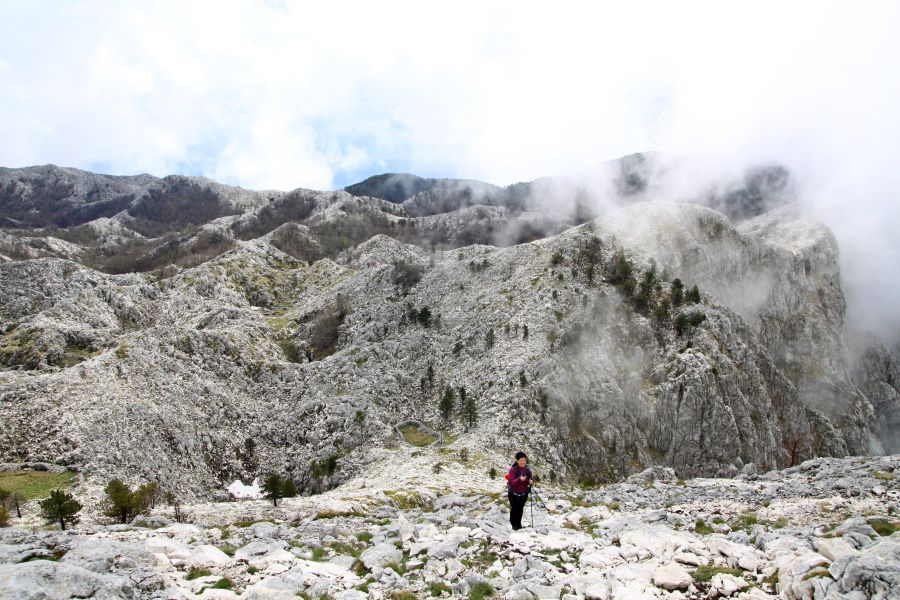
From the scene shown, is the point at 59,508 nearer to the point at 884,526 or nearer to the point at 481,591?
the point at 481,591

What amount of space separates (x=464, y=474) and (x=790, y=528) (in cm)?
2992

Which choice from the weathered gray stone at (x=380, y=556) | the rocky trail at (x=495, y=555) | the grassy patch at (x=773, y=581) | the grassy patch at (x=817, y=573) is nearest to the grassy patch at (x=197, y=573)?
the rocky trail at (x=495, y=555)

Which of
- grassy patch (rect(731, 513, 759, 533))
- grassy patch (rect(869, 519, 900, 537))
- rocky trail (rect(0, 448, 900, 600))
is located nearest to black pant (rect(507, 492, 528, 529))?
rocky trail (rect(0, 448, 900, 600))

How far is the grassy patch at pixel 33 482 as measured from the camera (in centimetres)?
3697

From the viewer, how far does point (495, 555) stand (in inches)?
671

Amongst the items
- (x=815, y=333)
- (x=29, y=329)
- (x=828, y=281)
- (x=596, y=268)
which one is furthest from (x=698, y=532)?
(x=828, y=281)

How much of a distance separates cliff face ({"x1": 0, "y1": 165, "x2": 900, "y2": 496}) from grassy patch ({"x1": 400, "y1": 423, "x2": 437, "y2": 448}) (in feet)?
7.21

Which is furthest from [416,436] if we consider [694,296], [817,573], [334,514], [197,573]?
[694,296]

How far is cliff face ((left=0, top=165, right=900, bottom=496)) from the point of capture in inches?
2109

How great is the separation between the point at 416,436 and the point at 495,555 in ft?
147

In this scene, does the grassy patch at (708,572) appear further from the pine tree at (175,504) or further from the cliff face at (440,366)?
the cliff face at (440,366)

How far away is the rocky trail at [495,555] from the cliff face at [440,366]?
98.5 ft

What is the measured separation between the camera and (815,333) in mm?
122562

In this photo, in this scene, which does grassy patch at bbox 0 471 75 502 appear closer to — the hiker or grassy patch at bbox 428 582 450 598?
the hiker
